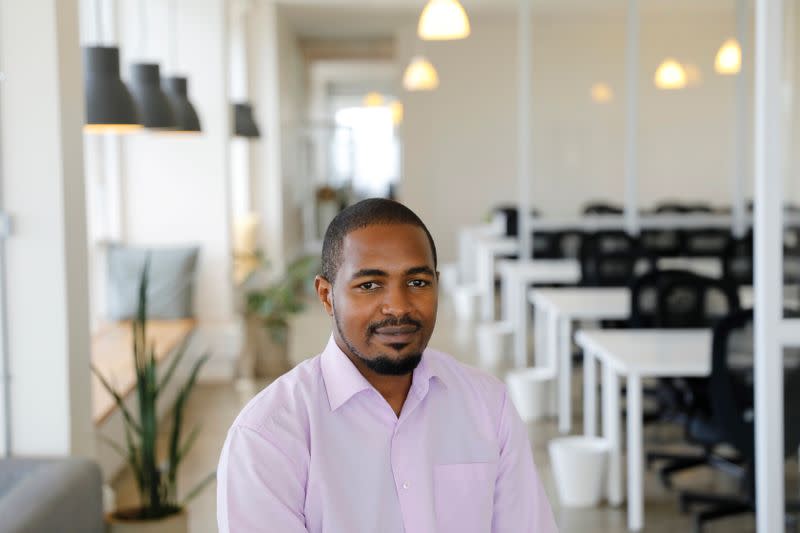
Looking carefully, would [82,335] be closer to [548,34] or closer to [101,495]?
[101,495]

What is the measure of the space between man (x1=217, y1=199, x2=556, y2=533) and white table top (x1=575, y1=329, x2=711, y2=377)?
2583mm

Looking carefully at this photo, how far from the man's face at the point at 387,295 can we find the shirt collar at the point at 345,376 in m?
0.03

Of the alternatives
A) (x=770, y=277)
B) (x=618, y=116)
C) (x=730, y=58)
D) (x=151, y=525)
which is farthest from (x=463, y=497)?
(x=618, y=116)

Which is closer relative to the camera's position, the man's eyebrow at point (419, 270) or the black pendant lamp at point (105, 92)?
the man's eyebrow at point (419, 270)

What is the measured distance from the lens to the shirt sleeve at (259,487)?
64.4 inches

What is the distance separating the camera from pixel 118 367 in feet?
19.2

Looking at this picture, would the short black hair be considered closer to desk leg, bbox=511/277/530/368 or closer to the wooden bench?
the wooden bench

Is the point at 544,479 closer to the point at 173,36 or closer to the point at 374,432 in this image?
the point at 374,432

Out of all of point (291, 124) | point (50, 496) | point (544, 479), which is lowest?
point (544, 479)

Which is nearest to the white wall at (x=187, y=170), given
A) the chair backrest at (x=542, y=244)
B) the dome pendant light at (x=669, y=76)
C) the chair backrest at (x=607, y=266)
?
the chair backrest at (x=607, y=266)

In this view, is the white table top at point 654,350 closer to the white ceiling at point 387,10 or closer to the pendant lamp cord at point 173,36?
the pendant lamp cord at point 173,36

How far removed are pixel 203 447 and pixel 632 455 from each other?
2.51 m

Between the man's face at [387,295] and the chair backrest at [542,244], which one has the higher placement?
the man's face at [387,295]

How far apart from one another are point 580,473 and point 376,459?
3.28m
